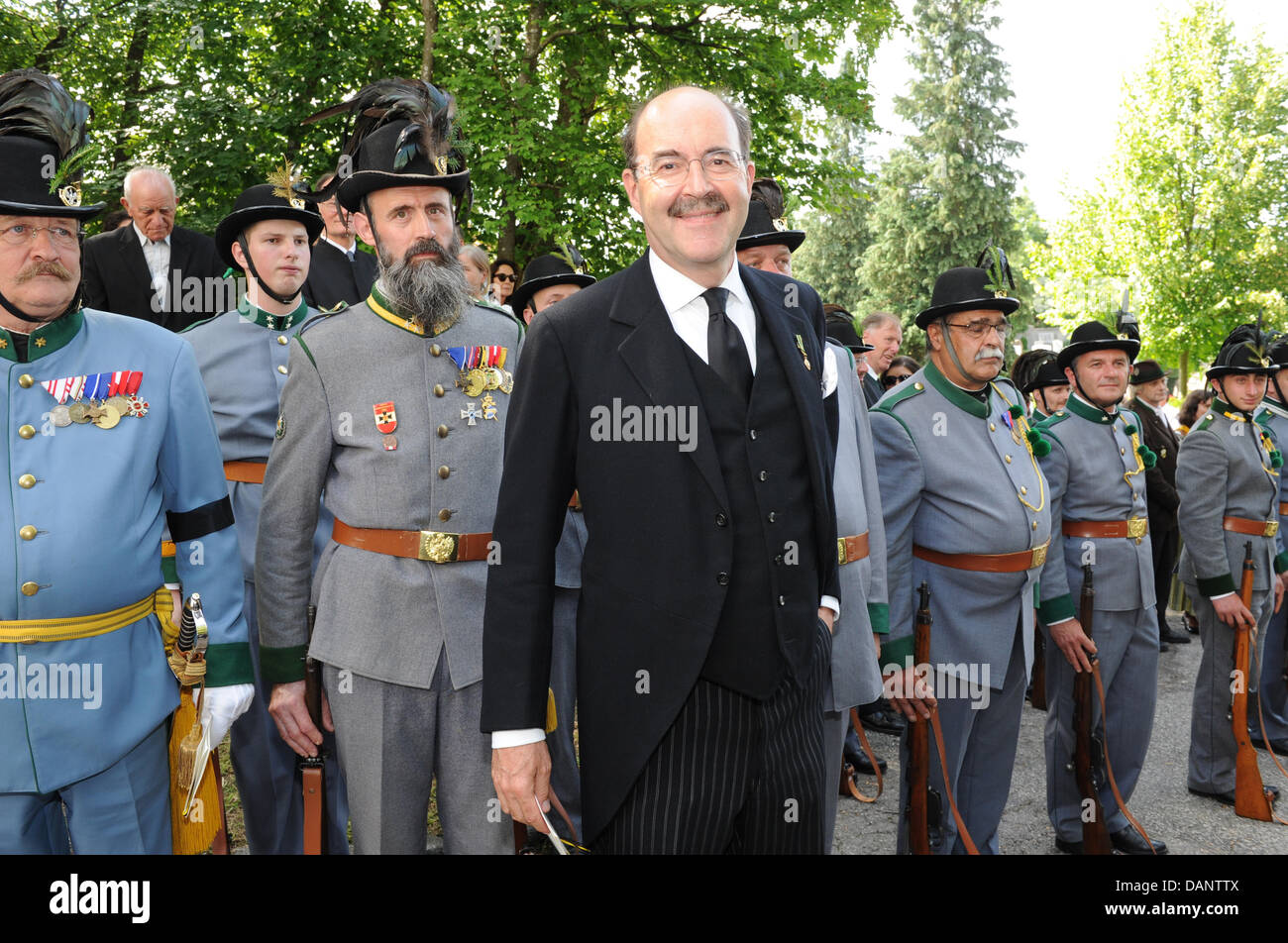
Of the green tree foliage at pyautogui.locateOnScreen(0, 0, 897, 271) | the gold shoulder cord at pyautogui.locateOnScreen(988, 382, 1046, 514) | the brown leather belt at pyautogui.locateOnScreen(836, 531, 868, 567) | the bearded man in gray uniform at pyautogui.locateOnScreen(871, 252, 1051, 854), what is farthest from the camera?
the green tree foliage at pyautogui.locateOnScreen(0, 0, 897, 271)

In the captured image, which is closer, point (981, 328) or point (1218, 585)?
point (981, 328)

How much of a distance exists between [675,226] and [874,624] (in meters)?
1.93

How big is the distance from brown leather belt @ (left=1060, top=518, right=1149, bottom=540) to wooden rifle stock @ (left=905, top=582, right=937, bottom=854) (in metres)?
1.46

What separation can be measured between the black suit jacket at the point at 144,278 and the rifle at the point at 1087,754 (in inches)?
187

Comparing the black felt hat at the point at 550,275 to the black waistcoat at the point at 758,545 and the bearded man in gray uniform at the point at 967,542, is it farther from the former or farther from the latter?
the black waistcoat at the point at 758,545

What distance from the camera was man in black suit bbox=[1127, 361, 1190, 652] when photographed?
27.8 ft

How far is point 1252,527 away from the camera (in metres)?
6.15

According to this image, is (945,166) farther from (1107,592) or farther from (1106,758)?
(1106,758)

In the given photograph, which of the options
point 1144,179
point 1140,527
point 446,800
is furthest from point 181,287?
point 1144,179

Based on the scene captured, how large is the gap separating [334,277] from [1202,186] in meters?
20.7

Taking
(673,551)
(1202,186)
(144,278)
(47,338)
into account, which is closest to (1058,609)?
(673,551)

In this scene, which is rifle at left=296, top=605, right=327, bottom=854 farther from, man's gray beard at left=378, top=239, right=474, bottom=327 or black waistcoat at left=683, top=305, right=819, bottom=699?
black waistcoat at left=683, top=305, right=819, bottom=699

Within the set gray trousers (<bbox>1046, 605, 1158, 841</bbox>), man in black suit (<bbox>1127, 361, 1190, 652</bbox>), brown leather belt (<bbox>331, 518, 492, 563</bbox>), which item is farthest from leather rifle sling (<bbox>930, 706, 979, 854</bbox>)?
man in black suit (<bbox>1127, 361, 1190, 652</bbox>)

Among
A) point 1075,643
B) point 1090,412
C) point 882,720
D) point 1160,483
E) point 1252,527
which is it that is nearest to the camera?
point 1075,643
